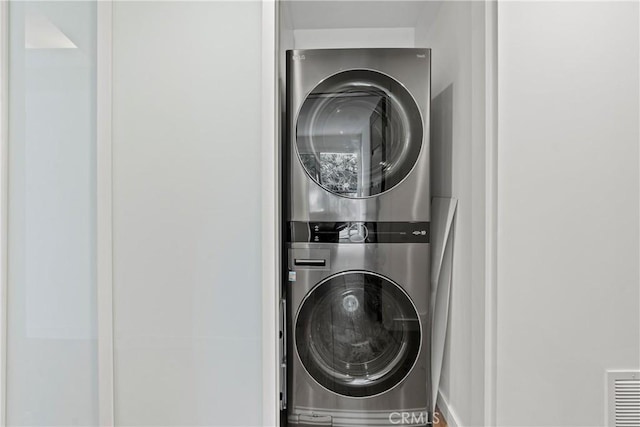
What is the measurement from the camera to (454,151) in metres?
1.69

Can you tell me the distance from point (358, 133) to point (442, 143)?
0.47 metres

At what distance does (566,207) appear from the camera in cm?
131

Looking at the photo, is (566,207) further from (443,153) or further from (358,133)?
(358,133)

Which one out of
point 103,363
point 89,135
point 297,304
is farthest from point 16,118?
point 297,304

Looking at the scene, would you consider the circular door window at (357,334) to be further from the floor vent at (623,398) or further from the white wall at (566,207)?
Result: the floor vent at (623,398)

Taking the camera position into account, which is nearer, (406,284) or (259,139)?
(259,139)

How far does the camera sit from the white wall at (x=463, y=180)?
1421mm

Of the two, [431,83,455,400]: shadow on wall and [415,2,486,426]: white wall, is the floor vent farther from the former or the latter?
[431,83,455,400]: shadow on wall

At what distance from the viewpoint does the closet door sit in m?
0.98

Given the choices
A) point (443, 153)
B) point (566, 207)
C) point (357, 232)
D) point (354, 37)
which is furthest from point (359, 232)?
point (354, 37)

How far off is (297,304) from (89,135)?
912mm

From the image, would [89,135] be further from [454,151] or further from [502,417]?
[502,417]

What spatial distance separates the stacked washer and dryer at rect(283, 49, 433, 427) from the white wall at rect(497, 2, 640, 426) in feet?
1.14

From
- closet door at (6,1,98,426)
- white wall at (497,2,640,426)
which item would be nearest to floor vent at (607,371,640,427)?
white wall at (497,2,640,426)
